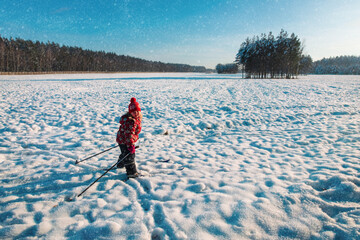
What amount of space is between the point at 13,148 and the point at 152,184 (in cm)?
493

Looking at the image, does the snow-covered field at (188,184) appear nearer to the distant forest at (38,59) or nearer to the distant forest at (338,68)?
the distant forest at (38,59)

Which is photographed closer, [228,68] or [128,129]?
[128,129]

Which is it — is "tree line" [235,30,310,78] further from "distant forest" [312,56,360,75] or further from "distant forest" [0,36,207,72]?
"distant forest" [312,56,360,75]

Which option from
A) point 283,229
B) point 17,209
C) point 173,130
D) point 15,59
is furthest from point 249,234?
point 15,59

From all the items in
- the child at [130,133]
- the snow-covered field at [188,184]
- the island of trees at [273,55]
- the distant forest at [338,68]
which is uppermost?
the distant forest at [338,68]

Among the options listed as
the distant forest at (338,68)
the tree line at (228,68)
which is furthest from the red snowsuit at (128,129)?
the distant forest at (338,68)

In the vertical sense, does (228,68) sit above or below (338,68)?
above

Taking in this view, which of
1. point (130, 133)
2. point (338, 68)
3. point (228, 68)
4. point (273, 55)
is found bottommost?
point (130, 133)

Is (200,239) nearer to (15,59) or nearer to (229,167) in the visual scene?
(229,167)

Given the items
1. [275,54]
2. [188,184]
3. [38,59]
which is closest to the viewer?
[188,184]

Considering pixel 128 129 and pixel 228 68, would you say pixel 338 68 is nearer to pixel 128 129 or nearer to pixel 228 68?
pixel 228 68

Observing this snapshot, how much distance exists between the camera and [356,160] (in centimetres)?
441

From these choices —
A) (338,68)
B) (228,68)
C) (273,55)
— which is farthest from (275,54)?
(338,68)

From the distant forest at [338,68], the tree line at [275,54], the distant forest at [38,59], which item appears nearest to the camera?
the tree line at [275,54]
